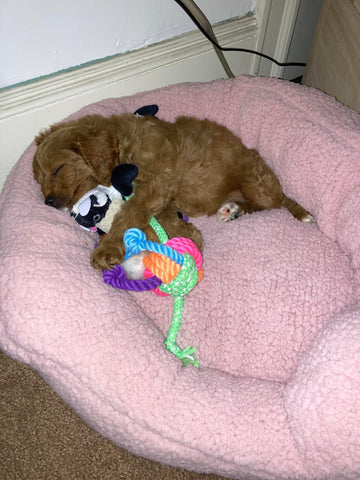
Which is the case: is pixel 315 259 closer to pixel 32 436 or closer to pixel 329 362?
pixel 329 362

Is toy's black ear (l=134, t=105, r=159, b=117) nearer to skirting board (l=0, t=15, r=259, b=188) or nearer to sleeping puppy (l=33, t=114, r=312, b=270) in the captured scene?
sleeping puppy (l=33, t=114, r=312, b=270)

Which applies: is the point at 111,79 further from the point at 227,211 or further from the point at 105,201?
the point at 227,211

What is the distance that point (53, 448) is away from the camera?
1915 millimetres

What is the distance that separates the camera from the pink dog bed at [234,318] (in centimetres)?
154

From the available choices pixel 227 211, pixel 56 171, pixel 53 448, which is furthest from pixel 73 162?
pixel 53 448

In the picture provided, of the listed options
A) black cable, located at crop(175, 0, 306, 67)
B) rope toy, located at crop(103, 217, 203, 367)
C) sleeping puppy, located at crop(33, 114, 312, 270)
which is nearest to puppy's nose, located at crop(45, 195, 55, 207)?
sleeping puppy, located at crop(33, 114, 312, 270)

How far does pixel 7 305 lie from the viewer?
5.52 ft

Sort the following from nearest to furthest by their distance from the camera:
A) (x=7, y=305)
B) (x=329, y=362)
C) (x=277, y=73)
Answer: (x=329, y=362) → (x=7, y=305) → (x=277, y=73)

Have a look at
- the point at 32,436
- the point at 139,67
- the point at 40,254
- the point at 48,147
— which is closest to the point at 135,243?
the point at 40,254

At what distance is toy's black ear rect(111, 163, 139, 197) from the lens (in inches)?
79.6

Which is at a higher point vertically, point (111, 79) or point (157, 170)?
point (111, 79)

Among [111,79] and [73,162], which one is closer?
[73,162]

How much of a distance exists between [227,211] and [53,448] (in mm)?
1529

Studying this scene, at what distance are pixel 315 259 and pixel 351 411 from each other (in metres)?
0.91
